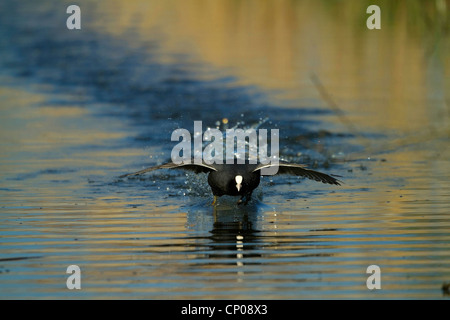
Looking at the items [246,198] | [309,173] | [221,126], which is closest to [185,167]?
[246,198]

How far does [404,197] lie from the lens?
11188 millimetres

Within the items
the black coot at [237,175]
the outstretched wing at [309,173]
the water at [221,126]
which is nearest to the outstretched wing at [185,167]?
the black coot at [237,175]

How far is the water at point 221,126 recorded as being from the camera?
7828mm

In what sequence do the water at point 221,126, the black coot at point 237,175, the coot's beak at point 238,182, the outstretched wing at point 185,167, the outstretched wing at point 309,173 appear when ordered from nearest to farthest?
the water at point 221,126, the coot's beak at point 238,182, the black coot at point 237,175, the outstretched wing at point 185,167, the outstretched wing at point 309,173

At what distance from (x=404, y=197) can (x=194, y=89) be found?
8672mm

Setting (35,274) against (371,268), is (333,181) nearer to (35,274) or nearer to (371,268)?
(371,268)

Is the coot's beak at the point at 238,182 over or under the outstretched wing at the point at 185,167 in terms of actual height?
under

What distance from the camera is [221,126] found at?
1638cm

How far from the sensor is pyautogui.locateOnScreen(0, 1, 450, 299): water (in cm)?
783

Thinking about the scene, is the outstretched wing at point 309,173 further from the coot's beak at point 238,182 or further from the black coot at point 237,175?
the coot's beak at point 238,182

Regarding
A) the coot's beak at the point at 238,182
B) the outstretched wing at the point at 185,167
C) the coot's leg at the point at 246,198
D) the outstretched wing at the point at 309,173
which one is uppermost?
the outstretched wing at the point at 185,167

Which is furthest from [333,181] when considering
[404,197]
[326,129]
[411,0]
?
[411,0]

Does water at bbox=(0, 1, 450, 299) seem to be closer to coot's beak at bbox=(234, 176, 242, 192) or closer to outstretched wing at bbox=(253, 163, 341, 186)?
outstretched wing at bbox=(253, 163, 341, 186)

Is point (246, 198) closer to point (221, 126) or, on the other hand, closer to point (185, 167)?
point (185, 167)
